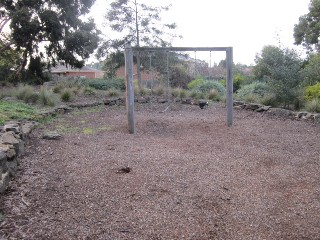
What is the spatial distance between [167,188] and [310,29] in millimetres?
21539

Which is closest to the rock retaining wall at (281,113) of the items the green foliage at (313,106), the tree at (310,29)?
the green foliage at (313,106)

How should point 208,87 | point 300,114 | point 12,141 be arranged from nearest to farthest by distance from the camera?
1. point 12,141
2. point 300,114
3. point 208,87

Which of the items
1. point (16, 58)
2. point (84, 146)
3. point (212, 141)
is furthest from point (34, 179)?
point (16, 58)

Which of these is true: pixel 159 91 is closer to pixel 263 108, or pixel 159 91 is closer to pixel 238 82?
pixel 238 82

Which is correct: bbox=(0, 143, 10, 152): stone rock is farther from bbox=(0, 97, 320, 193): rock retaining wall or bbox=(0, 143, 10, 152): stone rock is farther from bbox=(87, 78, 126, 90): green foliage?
bbox=(87, 78, 126, 90): green foliage

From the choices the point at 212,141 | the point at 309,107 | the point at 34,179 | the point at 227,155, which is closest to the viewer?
the point at 34,179

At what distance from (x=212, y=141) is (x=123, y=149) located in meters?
1.53

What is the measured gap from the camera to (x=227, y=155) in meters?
4.14

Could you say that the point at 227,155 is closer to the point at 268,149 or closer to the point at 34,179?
the point at 268,149

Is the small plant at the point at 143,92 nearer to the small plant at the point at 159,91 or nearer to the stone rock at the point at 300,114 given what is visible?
the small plant at the point at 159,91

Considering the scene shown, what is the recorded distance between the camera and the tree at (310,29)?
19.2 metres

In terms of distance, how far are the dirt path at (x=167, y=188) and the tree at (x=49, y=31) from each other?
32.2ft

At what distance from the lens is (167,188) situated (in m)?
2.92

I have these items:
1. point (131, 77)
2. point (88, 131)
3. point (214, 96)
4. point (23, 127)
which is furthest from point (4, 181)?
point (214, 96)
